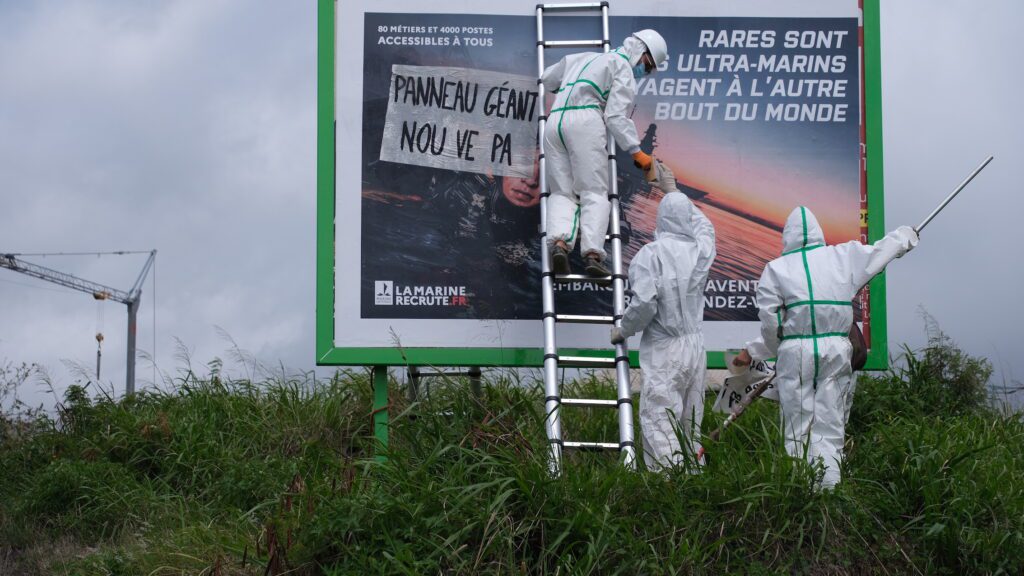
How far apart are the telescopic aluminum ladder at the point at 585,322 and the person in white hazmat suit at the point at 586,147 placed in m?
0.10

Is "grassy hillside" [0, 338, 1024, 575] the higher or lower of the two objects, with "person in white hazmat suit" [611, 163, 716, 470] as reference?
lower

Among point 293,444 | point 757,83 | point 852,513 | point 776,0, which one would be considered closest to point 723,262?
point 757,83

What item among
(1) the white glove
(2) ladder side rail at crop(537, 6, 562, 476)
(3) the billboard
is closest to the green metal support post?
(3) the billboard

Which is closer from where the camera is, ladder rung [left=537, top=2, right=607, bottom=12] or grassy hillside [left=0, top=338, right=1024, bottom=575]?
grassy hillside [left=0, top=338, right=1024, bottom=575]

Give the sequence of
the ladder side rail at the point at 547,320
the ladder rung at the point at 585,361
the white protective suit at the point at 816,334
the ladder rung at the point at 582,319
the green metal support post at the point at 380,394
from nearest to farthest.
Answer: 1. the white protective suit at the point at 816,334
2. the ladder side rail at the point at 547,320
3. the ladder rung at the point at 585,361
4. the ladder rung at the point at 582,319
5. the green metal support post at the point at 380,394

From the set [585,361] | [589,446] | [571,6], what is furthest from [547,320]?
[571,6]

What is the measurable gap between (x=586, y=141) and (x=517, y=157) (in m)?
1.05

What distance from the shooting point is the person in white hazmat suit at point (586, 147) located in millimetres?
8867

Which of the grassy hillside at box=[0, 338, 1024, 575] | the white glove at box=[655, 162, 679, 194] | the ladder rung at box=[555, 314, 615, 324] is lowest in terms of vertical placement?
the grassy hillside at box=[0, 338, 1024, 575]

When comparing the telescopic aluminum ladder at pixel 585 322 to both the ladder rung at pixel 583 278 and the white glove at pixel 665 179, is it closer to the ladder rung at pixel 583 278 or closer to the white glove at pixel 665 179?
the ladder rung at pixel 583 278

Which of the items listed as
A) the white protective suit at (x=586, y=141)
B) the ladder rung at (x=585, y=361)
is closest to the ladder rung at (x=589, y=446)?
the ladder rung at (x=585, y=361)

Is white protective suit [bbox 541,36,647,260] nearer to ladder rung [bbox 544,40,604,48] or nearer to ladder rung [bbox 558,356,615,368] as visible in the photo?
ladder rung [bbox 544,40,604,48]

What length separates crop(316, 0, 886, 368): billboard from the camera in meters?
9.70

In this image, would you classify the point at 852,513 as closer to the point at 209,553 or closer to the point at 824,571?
the point at 824,571
